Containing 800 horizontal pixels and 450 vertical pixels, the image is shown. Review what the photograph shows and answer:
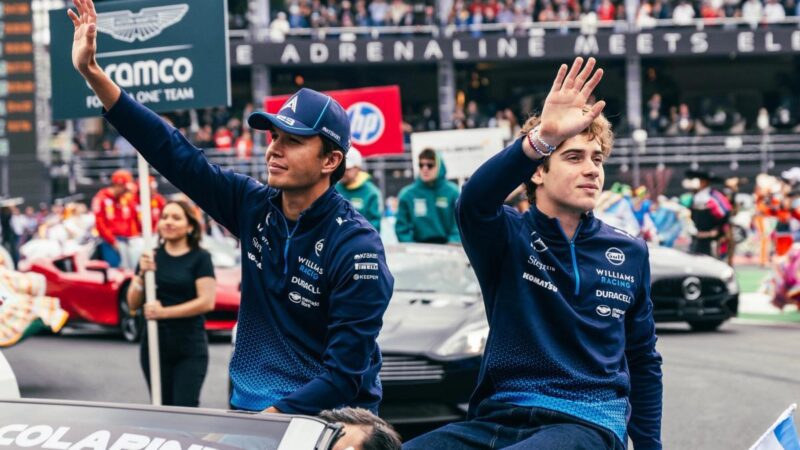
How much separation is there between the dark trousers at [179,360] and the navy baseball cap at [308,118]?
3846 mm

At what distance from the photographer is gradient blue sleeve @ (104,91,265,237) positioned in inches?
158

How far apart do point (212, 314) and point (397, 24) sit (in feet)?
86.2

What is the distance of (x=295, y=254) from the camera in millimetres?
3922

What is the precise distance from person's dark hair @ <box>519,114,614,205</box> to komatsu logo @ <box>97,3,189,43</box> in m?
4.10

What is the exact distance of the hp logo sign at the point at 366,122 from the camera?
52.8 feet

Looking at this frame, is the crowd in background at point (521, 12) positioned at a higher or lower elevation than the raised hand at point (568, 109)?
higher

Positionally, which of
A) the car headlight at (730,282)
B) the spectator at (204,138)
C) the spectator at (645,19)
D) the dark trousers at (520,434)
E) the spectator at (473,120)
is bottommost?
the car headlight at (730,282)

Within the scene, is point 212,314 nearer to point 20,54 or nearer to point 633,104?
point 20,54

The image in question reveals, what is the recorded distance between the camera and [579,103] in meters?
3.48

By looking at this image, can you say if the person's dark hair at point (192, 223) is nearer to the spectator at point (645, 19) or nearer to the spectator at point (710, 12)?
the spectator at point (645, 19)

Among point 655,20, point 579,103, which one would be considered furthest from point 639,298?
point 655,20

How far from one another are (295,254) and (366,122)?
41.0 ft

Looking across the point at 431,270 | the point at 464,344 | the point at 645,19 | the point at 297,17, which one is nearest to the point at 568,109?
the point at 464,344

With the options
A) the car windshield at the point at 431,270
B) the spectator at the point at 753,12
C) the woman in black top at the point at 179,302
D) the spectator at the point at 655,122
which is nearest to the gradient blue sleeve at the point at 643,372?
the woman in black top at the point at 179,302
